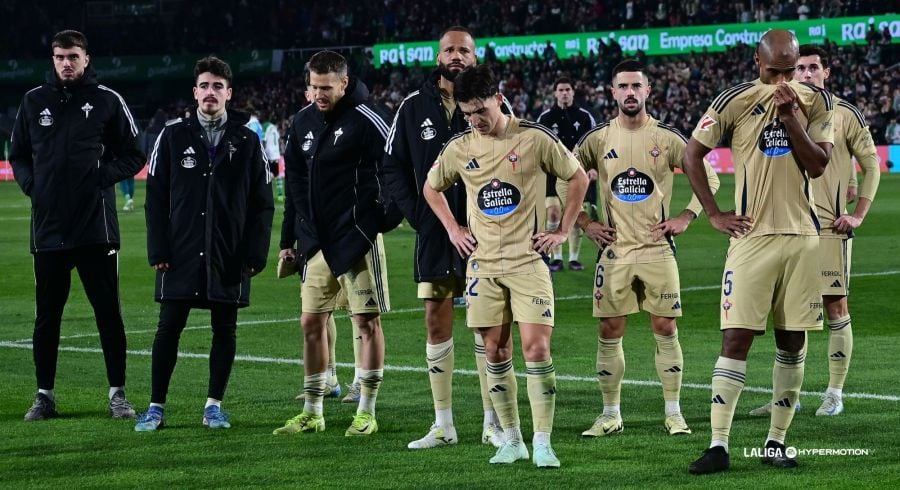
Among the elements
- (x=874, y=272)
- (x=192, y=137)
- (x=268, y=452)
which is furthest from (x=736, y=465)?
(x=874, y=272)

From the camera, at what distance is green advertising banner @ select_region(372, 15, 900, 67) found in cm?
4378

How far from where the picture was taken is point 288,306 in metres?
14.5

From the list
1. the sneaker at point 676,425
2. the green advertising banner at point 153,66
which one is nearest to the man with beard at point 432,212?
the sneaker at point 676,425

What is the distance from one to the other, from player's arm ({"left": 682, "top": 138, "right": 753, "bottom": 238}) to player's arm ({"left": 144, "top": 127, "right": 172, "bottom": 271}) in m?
3.12

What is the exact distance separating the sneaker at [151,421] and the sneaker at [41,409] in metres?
0.72

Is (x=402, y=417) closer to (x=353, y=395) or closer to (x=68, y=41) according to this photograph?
(x=353, y=395)

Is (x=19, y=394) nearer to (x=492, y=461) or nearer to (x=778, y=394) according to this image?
(x=492, y=461)

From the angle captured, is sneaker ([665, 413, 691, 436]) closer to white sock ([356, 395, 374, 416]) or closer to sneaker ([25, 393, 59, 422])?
white sock ([356, 395, 374, 416])

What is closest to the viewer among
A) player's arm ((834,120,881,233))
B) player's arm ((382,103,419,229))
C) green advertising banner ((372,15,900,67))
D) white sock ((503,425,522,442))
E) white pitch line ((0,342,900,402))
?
white sock ((503,425,522,442))

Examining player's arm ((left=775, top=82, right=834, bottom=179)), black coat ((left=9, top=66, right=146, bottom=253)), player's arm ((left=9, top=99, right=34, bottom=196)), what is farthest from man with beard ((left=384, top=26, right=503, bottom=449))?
player's arm ((left=9, top=99, right=34, bottom=196))

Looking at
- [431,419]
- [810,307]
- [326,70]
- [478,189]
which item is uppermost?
[326,70]

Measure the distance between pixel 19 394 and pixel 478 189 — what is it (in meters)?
4.09

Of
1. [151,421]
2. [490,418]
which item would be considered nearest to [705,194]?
[490,418]

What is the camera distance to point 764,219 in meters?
6.68
